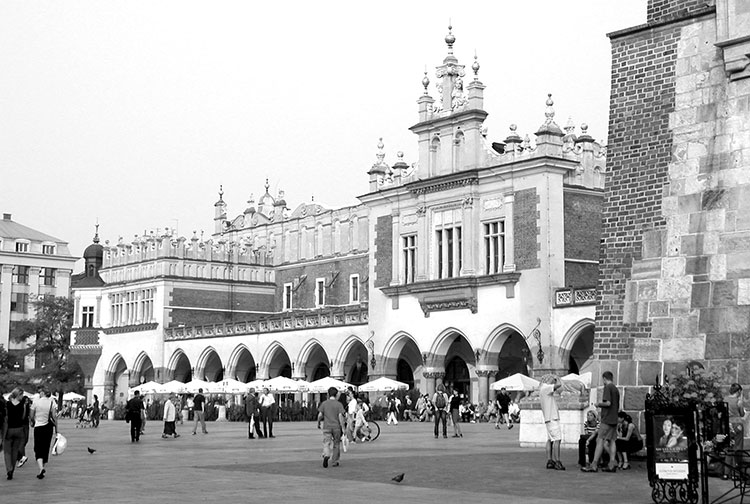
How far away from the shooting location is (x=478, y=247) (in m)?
46.0

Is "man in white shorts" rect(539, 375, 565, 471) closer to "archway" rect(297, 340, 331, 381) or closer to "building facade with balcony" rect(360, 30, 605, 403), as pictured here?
"building facade with balcony" rect(360, 30, 605, 403)

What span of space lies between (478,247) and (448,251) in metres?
1.82

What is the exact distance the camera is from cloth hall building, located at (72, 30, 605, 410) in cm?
4359

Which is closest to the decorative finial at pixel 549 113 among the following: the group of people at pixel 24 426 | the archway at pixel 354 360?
the archway at pixel 354 360

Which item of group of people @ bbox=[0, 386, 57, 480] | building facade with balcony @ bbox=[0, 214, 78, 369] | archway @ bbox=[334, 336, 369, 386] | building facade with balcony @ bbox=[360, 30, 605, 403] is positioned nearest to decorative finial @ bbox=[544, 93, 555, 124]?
building facade with balcony @ bbox=[360, 30, 605, 403]

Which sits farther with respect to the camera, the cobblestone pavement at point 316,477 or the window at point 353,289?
the window at point 353,289

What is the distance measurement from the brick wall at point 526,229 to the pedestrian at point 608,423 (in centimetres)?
2654

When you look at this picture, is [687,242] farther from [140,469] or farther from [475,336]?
[475,336]

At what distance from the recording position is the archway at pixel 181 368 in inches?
2457

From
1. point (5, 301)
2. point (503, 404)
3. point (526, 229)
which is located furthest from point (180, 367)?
point (5, 301)

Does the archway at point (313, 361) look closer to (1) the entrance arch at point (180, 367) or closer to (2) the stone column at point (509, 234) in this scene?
(1) the entrance arch at point (180, 367)

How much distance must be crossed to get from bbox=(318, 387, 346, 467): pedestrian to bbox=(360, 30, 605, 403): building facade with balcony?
76.0 ft

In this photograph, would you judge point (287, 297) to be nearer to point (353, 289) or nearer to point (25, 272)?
point (353, 289)

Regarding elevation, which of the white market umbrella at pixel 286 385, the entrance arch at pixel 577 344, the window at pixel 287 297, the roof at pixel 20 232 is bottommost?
the white market umbrella at pixel 286 385
